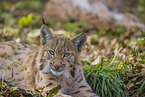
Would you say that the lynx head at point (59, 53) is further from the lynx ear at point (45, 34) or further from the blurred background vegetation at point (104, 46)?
the blurred background vegetation at point (104, 46)

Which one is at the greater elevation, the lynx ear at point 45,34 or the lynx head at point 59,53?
the lynx ear at point 45,34

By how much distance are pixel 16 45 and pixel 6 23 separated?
336cm

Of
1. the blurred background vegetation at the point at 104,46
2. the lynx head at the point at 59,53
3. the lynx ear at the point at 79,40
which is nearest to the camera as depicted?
the lynx head at the point at 59,53

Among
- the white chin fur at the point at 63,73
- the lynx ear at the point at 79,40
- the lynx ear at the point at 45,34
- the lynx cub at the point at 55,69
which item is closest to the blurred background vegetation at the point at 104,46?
the lynx cub at the point at 55,69

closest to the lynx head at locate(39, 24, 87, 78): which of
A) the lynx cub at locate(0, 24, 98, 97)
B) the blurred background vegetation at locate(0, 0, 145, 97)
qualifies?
the lynx cub at locate(0, 24, 98, 97)

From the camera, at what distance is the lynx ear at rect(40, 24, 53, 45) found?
3.27 metres

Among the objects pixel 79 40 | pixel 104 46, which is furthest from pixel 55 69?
pixel 104 46

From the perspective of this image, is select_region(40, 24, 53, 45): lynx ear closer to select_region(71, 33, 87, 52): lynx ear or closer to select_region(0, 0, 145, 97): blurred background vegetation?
select_region(71, 33, 87, 52): lynx ear

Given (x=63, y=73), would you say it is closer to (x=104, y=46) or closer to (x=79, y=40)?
(x=79, y=40)

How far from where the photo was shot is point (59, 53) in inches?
123

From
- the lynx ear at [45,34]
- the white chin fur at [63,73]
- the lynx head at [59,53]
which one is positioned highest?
the lynx ear at [45,34]

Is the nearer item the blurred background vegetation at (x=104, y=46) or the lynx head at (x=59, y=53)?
the lynx head at (x=59, y=53)

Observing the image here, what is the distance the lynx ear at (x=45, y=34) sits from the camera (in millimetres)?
3274

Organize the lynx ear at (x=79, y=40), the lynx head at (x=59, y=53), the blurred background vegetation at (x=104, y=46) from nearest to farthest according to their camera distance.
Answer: the lynx head at (x=59, y=53), the lynx ear at (x=79, y=40), the blurred background vegetation at (x=104, y=46)
